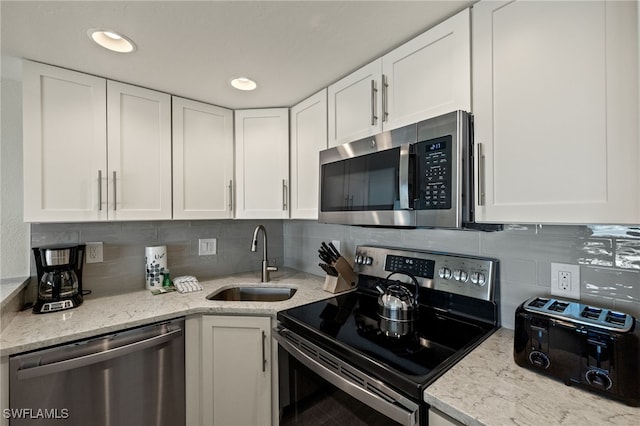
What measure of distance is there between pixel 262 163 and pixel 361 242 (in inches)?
36.1

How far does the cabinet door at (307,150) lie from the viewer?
1720mm

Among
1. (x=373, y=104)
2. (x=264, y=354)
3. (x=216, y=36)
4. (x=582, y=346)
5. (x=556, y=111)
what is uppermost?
(x=216, y=36)

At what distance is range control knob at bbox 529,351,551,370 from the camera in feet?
2.75

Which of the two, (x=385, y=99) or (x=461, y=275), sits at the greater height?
(x=385, y=99)

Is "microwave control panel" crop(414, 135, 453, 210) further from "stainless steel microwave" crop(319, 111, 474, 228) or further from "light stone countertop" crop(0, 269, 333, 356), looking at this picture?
"light stone countertop" crop(0, 269, 333, 356)

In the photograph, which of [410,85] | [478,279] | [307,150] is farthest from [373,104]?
[478,279]

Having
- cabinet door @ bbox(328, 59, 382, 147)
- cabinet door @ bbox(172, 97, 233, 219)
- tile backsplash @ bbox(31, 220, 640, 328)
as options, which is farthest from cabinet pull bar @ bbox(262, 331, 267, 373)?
cabinet door @ bbox(328, 59, 382, 147)

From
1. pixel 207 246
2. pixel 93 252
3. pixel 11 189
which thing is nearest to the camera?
pixel 11 189

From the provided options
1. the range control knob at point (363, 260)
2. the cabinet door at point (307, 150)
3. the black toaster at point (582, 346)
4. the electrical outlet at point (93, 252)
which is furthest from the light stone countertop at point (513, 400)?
the electrical outlet at point (93, 252)

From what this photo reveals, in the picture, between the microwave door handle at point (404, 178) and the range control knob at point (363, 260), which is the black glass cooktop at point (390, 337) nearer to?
the range control knob at point (363, 260)

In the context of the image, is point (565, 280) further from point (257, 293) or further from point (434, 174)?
point (257, 293)

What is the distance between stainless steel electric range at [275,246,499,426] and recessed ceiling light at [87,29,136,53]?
57.7 inches

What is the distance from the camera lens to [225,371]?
4.88ft

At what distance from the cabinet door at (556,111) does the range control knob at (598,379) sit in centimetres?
41
